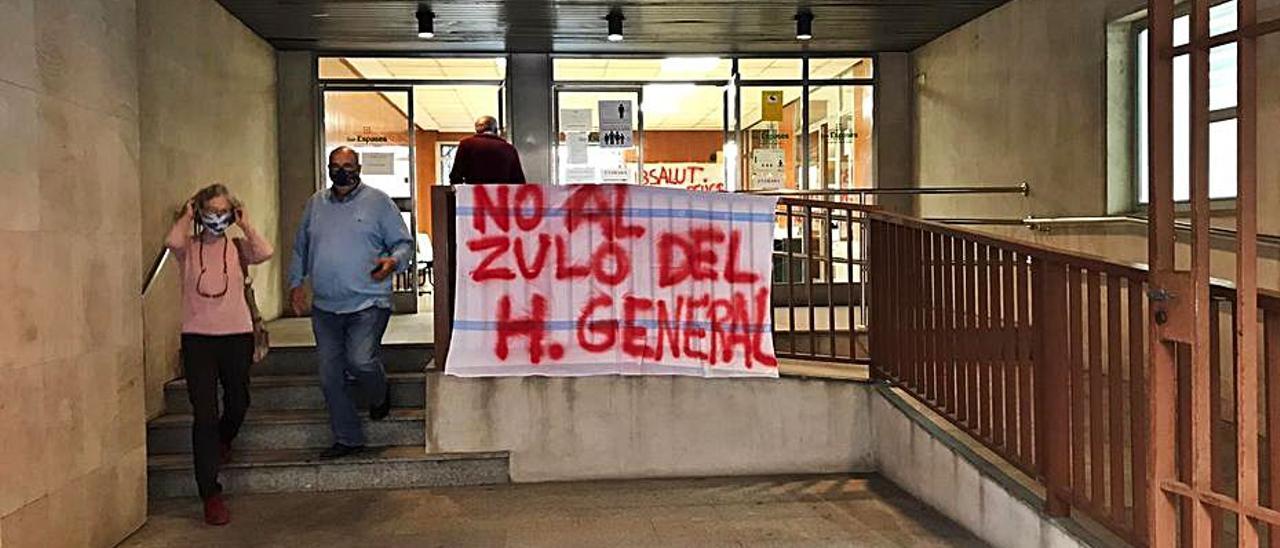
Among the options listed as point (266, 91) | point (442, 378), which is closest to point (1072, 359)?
point (442, 378)

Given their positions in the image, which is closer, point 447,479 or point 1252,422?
point 1252,422

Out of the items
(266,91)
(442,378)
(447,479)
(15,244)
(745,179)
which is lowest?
(447,479)

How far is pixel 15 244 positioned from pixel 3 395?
586 mm

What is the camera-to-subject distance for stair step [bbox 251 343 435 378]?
6590 millimetres

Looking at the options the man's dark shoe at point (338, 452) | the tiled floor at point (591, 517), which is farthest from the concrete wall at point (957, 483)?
the man's dark shoe at point (338, 452)

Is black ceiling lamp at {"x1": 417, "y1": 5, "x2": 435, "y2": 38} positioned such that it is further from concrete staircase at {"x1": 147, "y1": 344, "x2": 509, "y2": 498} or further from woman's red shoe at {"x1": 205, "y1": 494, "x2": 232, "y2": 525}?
woman's red shoe at {"x1": 205, "y1": 494, "x2": 232, "y2": 525}

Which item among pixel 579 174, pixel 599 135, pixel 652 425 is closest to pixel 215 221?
pixel 652 425

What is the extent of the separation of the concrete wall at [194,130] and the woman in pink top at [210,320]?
130 centimetres

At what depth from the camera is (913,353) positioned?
5281 mm

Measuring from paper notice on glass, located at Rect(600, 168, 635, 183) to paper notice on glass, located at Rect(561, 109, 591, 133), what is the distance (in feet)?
1.70

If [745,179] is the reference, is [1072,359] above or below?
below

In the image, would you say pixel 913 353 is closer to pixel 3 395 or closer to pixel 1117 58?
pixel 1117 58

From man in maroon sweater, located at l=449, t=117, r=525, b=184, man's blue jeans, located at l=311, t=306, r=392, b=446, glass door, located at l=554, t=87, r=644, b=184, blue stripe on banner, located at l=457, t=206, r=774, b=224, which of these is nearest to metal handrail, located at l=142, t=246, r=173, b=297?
man's blue jeans, located at l=311, t=306, r=392, b=446

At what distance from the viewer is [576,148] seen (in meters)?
10.9
